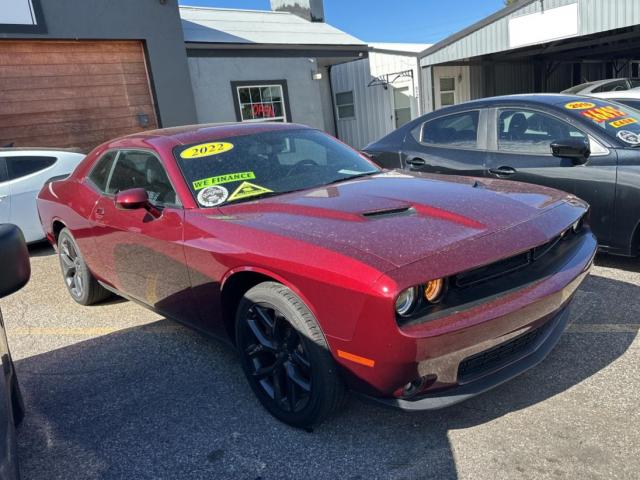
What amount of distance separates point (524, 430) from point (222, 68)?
11771mm

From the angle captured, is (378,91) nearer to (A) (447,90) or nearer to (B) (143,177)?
(A) (447,90)

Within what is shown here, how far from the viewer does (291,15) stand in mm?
16594

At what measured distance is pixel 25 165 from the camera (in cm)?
709

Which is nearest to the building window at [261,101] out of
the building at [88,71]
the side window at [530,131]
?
the building at [88,71]

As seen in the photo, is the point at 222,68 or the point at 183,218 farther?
the point at 222,68

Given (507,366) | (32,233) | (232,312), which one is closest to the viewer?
(507,366)

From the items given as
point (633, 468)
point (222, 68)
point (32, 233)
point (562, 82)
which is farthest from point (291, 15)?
point (633, 468)

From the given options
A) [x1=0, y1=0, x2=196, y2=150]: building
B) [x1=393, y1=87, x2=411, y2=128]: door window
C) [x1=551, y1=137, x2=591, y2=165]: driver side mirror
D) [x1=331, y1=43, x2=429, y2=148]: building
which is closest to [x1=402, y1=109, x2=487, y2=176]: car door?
[x1=551, y1=137, x2=591, y2=165]: driver side mirror

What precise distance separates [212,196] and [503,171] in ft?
9.19

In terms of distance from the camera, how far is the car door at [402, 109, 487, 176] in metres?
4.91

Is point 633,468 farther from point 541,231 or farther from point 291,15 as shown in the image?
point 291,15

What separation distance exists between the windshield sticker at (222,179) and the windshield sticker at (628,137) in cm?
304

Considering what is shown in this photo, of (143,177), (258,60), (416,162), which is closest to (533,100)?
(416,162)

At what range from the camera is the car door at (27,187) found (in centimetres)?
694
